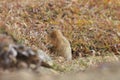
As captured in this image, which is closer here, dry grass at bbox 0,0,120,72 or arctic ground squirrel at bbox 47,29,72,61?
arctic ground squirrel at bbox 47,29,72,61

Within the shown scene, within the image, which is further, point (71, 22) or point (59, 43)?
point (71, 22)

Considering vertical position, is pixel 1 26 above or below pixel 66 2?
below

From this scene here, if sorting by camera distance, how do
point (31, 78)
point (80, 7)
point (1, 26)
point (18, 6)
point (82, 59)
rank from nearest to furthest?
1. point (31, 78)
2. point (1, 26)
3. point (82, 59)
4. point (18, 6)
5. point (80, 7)

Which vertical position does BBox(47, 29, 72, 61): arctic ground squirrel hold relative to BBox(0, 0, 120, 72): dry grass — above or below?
below

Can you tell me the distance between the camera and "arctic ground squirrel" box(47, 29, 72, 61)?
9.93 m

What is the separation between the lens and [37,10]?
38.4 feet

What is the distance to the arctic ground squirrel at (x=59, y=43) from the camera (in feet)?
32.6

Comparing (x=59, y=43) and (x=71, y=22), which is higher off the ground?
(x=71, y=22)

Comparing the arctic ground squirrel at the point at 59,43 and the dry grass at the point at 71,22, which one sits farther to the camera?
→ the dry grass at the point at 71,22

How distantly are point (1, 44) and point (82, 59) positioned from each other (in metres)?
4.03

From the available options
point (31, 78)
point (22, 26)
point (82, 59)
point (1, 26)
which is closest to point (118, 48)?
point (82, 59)

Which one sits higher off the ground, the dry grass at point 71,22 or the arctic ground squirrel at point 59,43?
the dry grass at point 71,22

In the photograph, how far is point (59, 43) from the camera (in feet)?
33.3

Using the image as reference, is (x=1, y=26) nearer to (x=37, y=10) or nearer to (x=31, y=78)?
(x=37, y=10)
